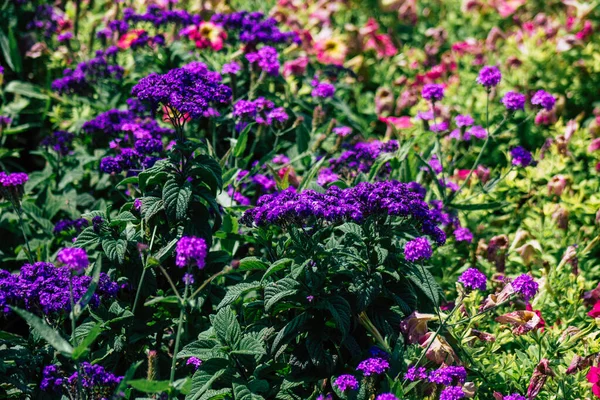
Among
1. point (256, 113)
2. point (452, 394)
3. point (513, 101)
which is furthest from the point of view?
point (256, 113)

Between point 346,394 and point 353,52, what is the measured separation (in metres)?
3.59

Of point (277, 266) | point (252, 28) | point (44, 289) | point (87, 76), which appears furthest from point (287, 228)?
point (87, 76)

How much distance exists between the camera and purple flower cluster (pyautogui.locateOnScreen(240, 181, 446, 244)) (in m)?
2.15

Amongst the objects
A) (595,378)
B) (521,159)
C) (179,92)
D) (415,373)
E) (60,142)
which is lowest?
(595,378)

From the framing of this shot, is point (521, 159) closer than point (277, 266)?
No

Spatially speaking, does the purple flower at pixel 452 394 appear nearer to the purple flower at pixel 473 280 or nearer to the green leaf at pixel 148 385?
the purple flower at pixel 473 280

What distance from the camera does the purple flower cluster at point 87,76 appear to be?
3.70 meters

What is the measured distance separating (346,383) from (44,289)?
0.94m

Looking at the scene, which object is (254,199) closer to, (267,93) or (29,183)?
(267,93)

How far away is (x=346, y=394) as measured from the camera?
216 cm

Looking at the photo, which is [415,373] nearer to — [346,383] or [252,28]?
[346,383]

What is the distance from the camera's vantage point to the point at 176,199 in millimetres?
2277

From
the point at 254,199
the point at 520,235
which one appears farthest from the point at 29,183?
the point at 520,235

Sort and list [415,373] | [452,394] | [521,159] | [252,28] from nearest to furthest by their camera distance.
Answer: [452,394], [415,373], [521,159], [252,28]
